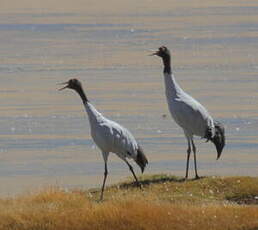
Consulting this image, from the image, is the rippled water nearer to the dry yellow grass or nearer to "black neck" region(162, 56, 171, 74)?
"black neck" region(162, 56, 171, 74)

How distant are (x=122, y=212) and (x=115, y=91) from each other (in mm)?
13028

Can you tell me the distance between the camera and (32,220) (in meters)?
15.0

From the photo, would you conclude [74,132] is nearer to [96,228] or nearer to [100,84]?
[100,84]

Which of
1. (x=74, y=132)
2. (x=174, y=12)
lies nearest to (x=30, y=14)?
(x=174, y=12)

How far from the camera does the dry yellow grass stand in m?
14.9

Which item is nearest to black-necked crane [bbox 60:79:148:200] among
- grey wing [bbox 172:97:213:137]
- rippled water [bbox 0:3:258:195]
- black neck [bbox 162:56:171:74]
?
grey wing [bbox 172:97:213:137]

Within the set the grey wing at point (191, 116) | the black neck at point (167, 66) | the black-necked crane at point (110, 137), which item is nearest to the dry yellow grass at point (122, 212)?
the black-necked crane at point (110, 137)

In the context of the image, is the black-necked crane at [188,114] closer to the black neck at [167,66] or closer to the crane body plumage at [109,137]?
the black neck at [167,66]

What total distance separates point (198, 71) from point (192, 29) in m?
11.2

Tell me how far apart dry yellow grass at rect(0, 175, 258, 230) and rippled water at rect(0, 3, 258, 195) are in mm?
2599

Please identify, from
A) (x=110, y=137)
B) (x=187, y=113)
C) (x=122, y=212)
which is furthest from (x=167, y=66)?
(x=122, y=212)

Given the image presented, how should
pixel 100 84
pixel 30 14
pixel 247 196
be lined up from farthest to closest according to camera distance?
1. pixel 30 14
2. pixel 100 84
3. pixel 247 196

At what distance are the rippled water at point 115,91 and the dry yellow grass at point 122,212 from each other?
2.60 m

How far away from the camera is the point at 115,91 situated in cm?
2805
